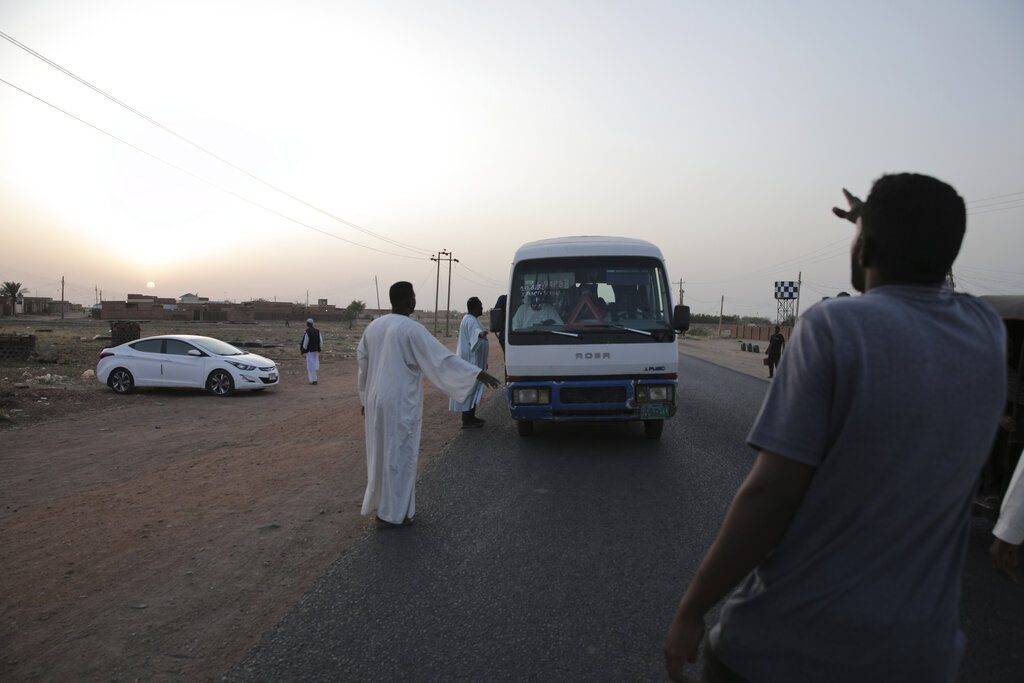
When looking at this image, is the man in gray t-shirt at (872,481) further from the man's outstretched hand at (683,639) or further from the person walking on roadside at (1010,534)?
the person walking on roadside at (1010,534)

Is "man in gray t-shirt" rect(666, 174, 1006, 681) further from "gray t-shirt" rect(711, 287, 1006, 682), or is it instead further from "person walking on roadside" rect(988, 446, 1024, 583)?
"person walking on roadside" rect(988, 446, 1024, 583)

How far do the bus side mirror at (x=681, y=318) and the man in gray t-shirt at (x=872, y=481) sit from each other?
719 cm

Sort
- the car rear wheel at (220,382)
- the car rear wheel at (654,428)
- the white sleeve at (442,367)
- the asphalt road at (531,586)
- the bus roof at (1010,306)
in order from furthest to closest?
the car rear wheel at (220,382)
the car rear wheel at (654,428)
the white sleeve at (442,367)
the bus roof at (1010,306)
the asphalt road at (531,586)

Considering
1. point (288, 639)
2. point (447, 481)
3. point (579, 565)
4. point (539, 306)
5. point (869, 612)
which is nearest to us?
point (869, 612)

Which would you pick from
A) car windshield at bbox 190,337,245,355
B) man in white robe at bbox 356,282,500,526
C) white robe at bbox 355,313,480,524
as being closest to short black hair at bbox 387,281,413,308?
man in white robe at bbox 356,282,500,526

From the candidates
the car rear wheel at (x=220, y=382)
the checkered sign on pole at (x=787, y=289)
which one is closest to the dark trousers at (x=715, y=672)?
the car rear wheel at (x=220, y=382)

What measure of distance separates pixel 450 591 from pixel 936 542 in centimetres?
337

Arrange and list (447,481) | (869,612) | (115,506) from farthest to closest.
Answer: (447,481)
(115,506)
(869,612)

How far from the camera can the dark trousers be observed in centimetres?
162

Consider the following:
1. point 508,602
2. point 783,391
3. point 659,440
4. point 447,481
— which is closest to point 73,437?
point 447,481

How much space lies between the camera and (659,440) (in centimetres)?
977

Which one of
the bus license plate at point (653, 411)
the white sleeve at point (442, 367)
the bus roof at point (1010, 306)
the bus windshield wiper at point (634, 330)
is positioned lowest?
the bus license plate at point (653, 411)

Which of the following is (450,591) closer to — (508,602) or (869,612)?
(508,602)

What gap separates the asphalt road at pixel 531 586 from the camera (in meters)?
3.50
